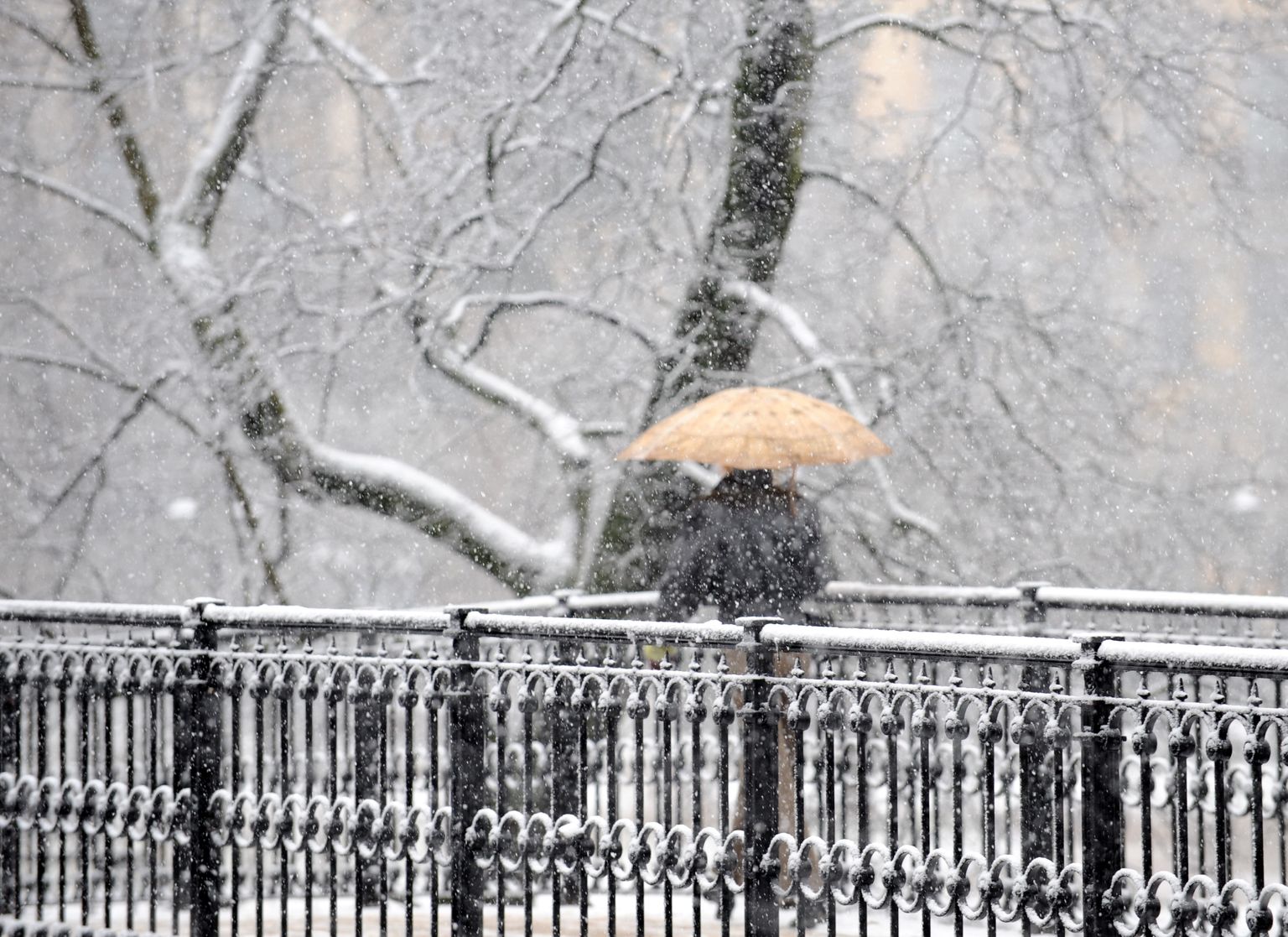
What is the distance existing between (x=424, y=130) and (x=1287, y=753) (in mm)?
10215

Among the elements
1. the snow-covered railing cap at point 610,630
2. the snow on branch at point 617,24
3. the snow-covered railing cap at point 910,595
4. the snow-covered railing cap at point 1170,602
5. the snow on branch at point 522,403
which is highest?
the snow on branch at point 617,24

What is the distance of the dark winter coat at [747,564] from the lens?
27.4ft

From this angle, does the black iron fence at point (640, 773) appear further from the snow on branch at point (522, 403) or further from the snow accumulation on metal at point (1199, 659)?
the snow on branch at point (522, 403)

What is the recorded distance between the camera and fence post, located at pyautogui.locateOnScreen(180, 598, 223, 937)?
6.40 m

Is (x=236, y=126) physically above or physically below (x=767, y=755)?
above

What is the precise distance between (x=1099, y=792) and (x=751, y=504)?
3866mm

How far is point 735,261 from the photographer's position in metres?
12.7

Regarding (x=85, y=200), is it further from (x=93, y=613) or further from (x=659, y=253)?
(x=93, y=613)

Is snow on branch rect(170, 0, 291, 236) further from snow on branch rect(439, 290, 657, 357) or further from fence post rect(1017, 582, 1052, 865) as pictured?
fence post rect(1017, 582, 1052, 865)

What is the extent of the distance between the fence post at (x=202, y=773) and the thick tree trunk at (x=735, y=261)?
6494 millimetres

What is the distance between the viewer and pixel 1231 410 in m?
20.8

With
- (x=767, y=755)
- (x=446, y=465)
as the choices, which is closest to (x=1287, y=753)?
(x=767, y=755)

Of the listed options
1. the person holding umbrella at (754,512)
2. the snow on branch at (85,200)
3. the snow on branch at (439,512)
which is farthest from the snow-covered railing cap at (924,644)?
the snow on branch at (85,200)

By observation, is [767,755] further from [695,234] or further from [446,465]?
[446,465]
